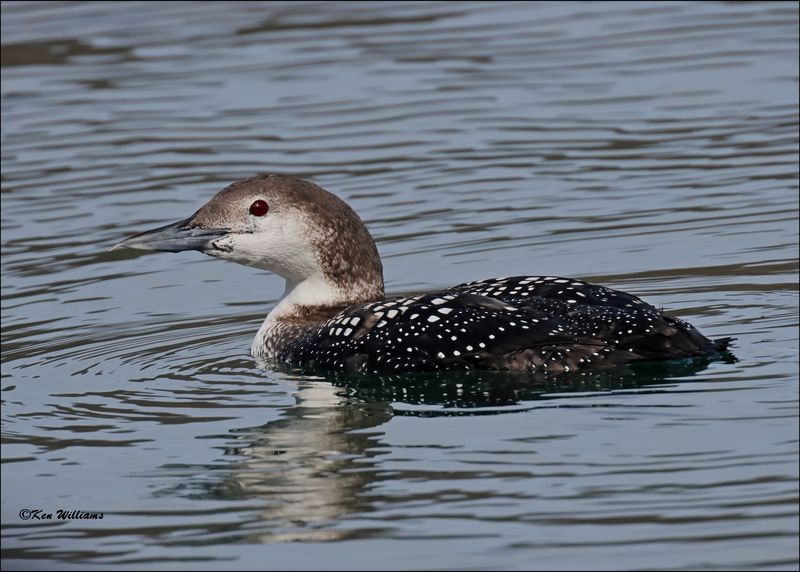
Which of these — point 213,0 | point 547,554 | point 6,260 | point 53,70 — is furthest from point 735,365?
point 213,0

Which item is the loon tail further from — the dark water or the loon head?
the loon head

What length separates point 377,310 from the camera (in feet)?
25.0

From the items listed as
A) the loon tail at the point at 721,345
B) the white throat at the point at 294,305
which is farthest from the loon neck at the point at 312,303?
the loon tail at the point at 721,345

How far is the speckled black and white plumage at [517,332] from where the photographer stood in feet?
23.5

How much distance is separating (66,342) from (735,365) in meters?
3.33

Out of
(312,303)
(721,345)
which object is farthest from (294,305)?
(721,345)

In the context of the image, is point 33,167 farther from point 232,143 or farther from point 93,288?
point 93,288

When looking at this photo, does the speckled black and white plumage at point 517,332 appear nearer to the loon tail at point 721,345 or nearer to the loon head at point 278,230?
the loon tail at point 721,345

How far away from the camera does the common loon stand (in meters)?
7.17

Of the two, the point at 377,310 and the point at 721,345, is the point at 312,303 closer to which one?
the point at 377,310

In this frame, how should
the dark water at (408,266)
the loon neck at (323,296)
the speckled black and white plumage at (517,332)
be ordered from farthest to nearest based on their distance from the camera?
the loon neck at (323,296) → the speckled black and white plumage at (517,332) → the dark water at (408,266)

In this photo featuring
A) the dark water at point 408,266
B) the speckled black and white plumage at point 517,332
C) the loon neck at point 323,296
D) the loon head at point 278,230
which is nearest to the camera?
the dark water at point 408,266

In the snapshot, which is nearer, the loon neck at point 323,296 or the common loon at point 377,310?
the common loon at point 377,310

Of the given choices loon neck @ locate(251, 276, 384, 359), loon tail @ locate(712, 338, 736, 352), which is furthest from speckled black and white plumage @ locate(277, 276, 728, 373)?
loon neck @ locate(251, 276, 384, 359)
